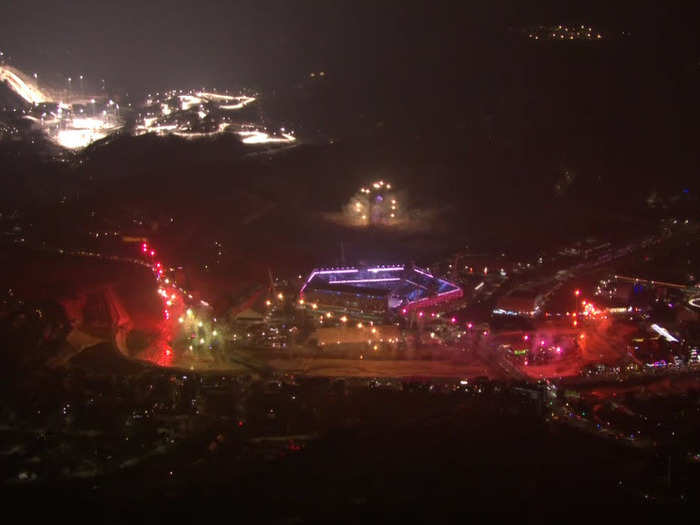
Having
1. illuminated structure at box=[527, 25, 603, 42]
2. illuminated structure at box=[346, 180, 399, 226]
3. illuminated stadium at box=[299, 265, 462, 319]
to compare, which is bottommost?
illuminated stadium at box=[299, 265, 462, 319]

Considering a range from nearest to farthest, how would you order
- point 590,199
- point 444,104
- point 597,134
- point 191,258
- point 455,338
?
point 455,338, point 191,258, point 590,199, point 597,134, point 444,104

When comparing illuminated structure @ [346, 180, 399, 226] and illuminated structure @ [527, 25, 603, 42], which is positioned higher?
illuminated structure @ [527, 25, 603, 42]

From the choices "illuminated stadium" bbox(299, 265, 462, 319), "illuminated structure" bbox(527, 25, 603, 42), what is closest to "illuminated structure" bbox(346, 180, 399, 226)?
"illuminated stadium" bbox(299, 265, 462, 319)

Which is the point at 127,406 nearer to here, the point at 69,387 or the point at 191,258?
the point at 69,387

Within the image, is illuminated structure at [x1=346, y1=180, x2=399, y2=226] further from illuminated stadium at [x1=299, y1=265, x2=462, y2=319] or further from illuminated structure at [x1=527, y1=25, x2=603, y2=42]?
illuminated structure at [x1=527, y1=25, x2=603, y2=42]

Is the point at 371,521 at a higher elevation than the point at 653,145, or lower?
lower

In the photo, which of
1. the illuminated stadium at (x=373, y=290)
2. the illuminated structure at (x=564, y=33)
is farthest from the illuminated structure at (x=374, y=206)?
the illuminated structure at (x=564, y=33)

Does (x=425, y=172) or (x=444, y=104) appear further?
(x=444, y=104)

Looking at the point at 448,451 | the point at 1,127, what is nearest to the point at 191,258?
the point at 448,451

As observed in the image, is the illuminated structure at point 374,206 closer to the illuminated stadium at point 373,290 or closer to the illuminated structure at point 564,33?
the illuminated stadium at point 373,290
